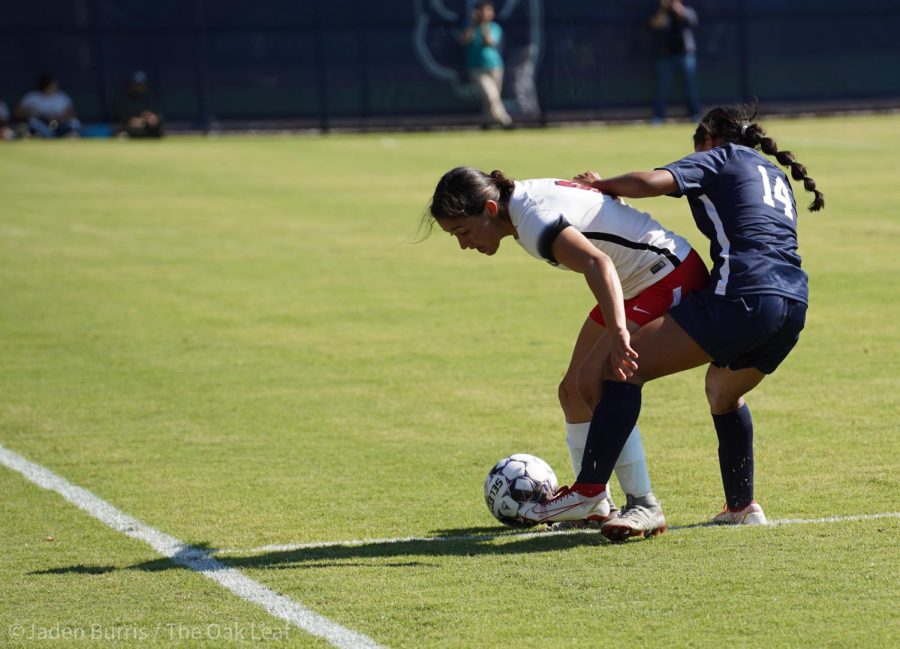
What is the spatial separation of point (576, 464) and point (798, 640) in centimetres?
172

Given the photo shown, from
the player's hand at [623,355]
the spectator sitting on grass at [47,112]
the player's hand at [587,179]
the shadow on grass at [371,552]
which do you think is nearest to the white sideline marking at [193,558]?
the shadow on grass at [371,552]

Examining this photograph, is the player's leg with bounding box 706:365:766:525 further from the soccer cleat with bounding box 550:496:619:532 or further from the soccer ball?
the soccer ball

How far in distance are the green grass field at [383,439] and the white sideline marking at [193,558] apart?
2.5 inches

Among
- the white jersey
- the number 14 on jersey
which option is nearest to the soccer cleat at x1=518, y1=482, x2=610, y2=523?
the white jersey

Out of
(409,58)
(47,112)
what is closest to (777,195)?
(409,58)

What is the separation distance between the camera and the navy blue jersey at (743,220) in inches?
217

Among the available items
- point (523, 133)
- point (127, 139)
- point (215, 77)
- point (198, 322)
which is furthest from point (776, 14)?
point (198, 322)

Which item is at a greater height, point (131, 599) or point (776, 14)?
point (776, 14)

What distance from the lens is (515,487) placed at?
610 cm

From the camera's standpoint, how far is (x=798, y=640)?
177 inches

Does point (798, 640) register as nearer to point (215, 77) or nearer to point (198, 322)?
point (198, 322)

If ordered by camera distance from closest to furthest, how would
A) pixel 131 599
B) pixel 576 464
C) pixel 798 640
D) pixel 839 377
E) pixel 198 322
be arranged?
1. pixel 798 640
2. pixel 131 599
3. pixel 576 464
4. pixel 839 377
5. pixel 198 322

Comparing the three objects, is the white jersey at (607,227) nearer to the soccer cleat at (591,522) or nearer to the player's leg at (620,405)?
the player's leg at (620,405)

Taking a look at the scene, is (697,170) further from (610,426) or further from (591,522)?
(591,522)
